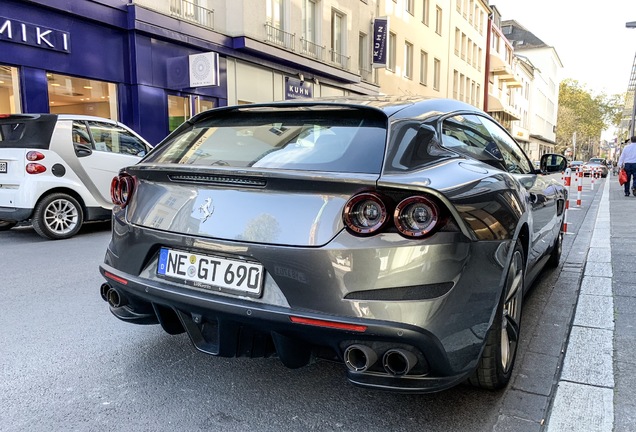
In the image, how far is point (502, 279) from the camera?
2346 millimetres

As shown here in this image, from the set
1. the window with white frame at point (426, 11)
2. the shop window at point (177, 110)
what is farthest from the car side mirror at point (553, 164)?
the window with white frame at point (426, 11)

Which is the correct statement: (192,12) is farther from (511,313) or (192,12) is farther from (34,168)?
(511,313)

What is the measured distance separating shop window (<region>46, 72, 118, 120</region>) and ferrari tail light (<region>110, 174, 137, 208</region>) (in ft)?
33.8

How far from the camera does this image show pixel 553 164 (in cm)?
449

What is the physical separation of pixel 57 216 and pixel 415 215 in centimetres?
631

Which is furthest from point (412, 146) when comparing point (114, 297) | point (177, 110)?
point (177, 110)

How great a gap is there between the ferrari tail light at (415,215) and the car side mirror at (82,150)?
6.43m

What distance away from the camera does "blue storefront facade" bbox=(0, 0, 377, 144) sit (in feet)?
35.5

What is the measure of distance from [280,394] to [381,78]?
23387 millimetres

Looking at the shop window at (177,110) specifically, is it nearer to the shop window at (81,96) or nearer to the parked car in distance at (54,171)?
the shop window at (81,96)

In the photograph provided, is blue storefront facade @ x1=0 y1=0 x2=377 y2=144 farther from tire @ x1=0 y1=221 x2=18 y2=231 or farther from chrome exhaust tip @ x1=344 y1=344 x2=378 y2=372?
chrome exhaust tip @ x1=344 y1=344 x2=378 y2=372

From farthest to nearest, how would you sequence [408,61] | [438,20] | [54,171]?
[438,20], [408,61], [54,171]

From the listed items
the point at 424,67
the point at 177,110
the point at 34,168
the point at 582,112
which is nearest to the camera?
the point at 34,168

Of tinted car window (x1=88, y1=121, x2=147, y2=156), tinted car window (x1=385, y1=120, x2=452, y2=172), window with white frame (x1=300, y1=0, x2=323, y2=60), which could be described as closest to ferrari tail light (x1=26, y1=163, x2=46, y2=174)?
tinted car window (x1=88, y1=121, x2=147, y2=156)
